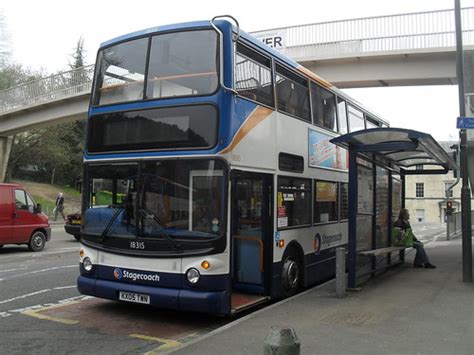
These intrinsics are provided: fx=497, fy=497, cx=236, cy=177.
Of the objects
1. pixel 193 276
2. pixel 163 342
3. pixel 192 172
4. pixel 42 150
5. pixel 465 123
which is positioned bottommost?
pixel 163 342

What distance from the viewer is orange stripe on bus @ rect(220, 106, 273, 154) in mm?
6714

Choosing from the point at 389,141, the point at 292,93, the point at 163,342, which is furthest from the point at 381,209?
the point at 163,342

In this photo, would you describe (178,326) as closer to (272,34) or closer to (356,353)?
(356,353)

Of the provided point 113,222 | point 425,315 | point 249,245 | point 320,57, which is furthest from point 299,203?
point 320,57

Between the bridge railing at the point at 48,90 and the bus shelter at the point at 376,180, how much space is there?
63.5 feet

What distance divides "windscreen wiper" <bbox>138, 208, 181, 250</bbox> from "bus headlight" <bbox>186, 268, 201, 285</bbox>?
1.16 feet

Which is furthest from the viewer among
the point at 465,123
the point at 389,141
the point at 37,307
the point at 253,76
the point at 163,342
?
the point at 465,123

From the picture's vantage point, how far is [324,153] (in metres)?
10.1

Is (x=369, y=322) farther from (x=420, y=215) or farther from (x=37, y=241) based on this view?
(x=420, y=215)

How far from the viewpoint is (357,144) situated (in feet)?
29.8

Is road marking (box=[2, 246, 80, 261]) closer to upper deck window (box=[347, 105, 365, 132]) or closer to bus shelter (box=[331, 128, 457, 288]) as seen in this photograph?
bus shelter (box=[331, 128, 457, 288])

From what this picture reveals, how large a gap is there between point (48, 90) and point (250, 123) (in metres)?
25.4

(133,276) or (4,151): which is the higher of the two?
(4,151)

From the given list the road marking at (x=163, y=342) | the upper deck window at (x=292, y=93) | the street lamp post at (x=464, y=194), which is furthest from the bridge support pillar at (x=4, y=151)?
the road marking at (x=163, y=342)
